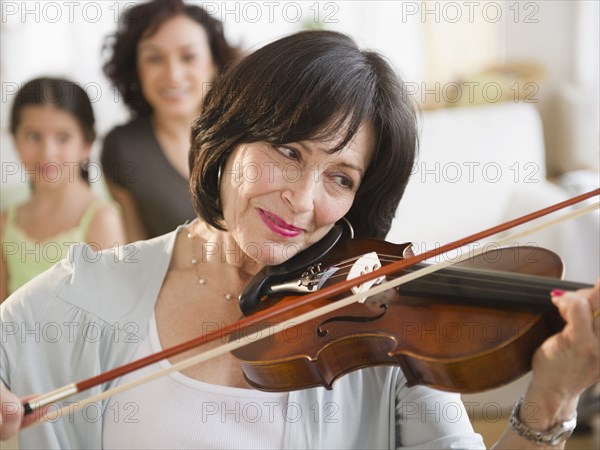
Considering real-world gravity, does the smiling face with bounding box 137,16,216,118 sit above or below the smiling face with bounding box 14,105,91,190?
above

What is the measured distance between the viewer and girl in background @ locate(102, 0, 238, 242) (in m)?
2.72

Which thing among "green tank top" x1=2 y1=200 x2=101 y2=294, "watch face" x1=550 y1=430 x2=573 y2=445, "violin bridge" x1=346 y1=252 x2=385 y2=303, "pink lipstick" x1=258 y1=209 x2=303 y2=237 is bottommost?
"green tank top" x1=2 y1=200 x2=101 y2=294

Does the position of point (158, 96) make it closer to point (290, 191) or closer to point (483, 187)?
point (483, 187)

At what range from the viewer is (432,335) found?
1023 millimetres

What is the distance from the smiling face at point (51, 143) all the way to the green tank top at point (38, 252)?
0.18m

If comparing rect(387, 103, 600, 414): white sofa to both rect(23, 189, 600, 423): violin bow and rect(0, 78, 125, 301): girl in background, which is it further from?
rect(23, 189, 600, 423): violin bow

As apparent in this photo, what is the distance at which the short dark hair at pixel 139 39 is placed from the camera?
2.78 m

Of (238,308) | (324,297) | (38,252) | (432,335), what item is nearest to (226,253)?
(238,308)

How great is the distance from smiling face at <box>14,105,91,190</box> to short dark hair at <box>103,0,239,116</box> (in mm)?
241

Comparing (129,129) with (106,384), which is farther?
(129,129)

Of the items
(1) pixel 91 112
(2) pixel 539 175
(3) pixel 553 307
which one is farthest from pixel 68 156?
(3) pixel 553 307

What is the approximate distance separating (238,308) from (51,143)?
Result: 1.68m

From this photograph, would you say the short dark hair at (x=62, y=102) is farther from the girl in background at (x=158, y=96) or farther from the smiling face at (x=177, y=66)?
the smiling face at (x=177, y=66)

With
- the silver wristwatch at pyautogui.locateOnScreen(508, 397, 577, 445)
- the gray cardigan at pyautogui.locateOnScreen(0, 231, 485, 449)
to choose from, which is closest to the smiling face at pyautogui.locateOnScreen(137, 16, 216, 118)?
the gray cardigan at pyautogui.locateOnScreen(0, 231, 485, 449)
